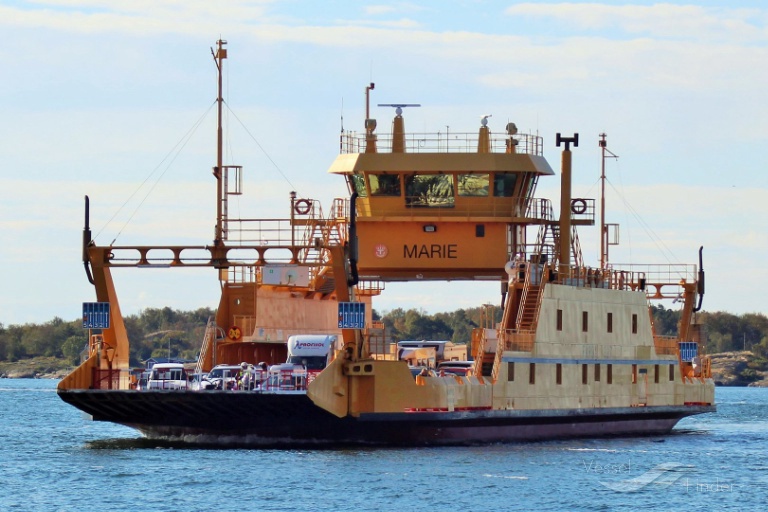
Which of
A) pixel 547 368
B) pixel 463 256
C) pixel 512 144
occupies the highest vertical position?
pixel 512 144

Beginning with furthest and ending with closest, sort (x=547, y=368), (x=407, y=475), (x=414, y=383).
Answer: (x=547, y=368)
(x=414, y=383)
(x=407, y=475)

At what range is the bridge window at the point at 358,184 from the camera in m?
51.3

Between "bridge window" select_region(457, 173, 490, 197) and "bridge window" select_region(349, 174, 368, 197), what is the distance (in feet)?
8.70

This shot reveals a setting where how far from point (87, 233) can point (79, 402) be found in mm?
4092

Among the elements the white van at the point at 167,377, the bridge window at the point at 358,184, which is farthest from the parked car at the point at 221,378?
the bridge window at the point at 358,184

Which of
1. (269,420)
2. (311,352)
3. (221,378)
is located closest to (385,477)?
(269,420)

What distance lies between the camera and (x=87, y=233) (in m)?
45.3

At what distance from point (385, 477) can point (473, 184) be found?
13.2 m

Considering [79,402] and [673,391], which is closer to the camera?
[79,402]

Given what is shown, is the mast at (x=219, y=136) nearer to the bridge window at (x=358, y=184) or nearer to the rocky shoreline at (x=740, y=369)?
the bridge window at (x=358, y=184)

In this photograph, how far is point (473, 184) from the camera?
51.0m

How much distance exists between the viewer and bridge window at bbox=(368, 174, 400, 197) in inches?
2002

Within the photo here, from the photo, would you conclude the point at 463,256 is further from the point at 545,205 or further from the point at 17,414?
the point at 17,414

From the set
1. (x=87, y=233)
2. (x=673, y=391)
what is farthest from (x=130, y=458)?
(x=673, y=391)
